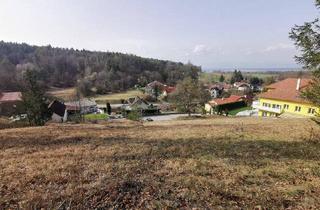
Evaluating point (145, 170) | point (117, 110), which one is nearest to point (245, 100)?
point (117, 110)

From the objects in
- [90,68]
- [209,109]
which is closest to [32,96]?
[209,109]

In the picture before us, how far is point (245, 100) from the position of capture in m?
67.2

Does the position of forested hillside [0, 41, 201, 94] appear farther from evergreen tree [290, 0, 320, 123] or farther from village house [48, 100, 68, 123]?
evergreen tree [290, 0, 320, 123]

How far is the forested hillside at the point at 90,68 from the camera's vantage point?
10302 centimetres

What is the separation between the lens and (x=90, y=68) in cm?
11744

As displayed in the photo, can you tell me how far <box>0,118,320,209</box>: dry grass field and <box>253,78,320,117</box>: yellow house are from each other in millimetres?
25592

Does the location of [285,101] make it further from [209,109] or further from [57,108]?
[57,108]

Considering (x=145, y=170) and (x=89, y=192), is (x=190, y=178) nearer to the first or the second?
(x=145, y=170)

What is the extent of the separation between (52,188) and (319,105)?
438 inches

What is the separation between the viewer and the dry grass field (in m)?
6.06

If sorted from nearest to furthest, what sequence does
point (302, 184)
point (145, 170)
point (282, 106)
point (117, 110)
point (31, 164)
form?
1. point (302, 184)
2. point (145, 170)
3. point (31, 164)
4. point (282, 106)
5. point (117, 110)

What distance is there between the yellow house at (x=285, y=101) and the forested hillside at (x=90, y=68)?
2781 inches

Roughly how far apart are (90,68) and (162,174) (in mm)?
117168

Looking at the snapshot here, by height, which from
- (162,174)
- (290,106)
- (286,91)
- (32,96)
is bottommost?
(290,106)
